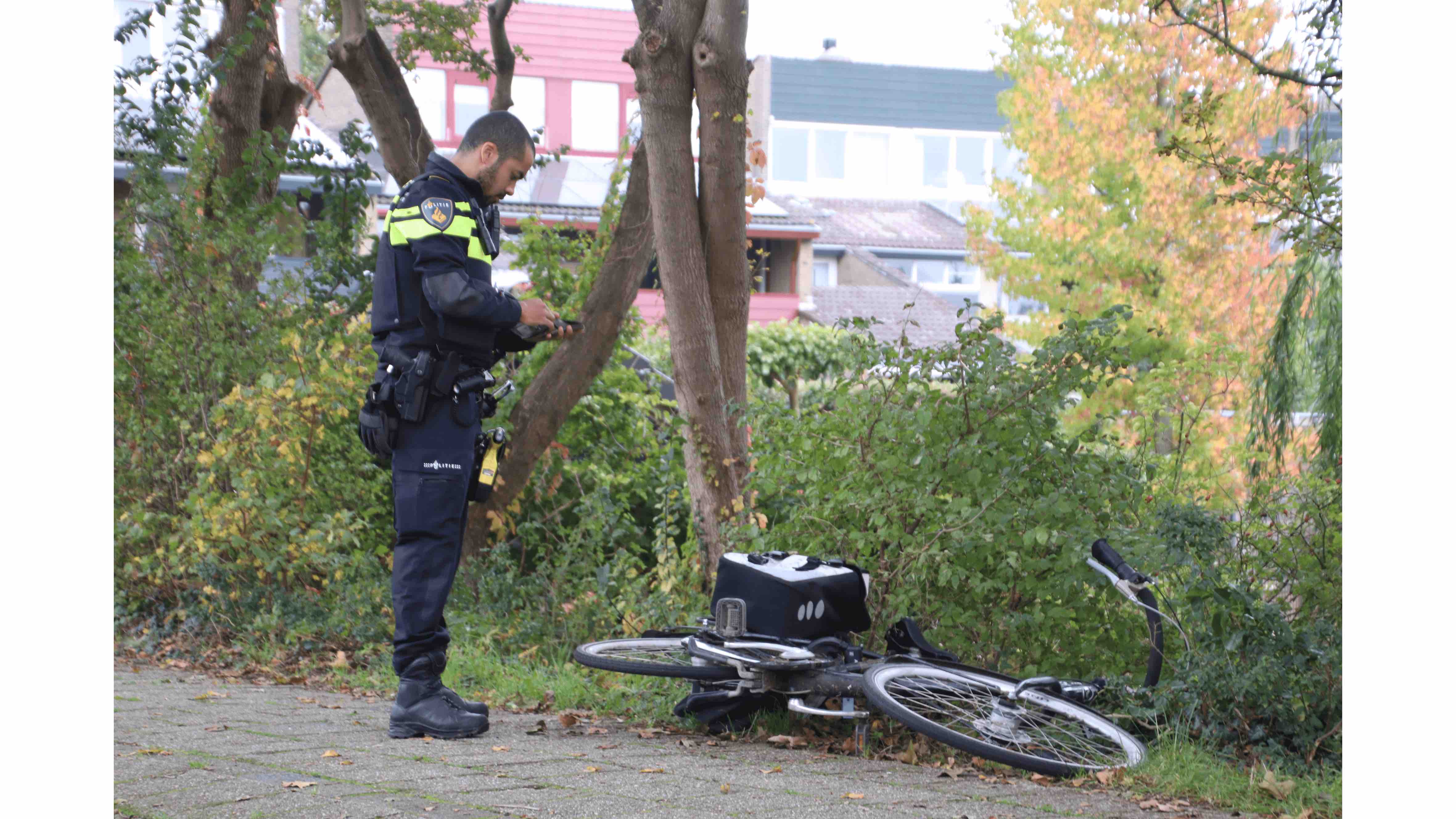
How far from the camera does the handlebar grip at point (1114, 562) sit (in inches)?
186

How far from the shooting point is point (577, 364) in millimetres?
7953

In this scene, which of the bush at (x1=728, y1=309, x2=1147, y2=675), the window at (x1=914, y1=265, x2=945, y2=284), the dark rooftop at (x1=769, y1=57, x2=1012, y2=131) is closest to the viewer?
the bush at (x1=728, y1=309, x2=1147, y2=675)

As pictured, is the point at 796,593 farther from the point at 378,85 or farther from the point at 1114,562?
the point at 378,85

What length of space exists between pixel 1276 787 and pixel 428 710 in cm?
269

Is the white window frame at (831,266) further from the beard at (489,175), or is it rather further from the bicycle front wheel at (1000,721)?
the bicycle front wheel at (1000,721)

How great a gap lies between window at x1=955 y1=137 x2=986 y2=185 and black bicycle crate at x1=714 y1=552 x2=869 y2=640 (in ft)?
165

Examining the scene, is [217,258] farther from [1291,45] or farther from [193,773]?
[1291,45]

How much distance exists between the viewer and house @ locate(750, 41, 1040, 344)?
42.8 m

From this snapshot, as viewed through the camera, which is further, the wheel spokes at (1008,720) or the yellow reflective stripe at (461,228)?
the yellow reflective stripe at (461,228)

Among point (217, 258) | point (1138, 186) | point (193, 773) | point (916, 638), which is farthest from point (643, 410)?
point (1138, 186)

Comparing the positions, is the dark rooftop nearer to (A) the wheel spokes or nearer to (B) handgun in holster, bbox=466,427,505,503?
(B) handgun in holster, bbox=466,427,505,503

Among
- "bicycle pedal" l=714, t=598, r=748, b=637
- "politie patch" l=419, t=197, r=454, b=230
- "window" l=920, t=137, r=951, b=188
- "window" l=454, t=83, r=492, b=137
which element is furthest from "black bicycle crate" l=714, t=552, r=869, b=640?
"window" l=920, t=137, r=951, b=188

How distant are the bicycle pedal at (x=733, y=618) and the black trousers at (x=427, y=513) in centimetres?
94

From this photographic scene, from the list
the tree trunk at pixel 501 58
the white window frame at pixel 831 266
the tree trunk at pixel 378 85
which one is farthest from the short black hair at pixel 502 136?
the white window frame at pixel 831 266
